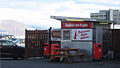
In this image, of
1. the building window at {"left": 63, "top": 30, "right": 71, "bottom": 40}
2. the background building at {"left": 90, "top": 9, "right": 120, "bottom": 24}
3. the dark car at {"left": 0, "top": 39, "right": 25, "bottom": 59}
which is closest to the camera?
the building window at {"left": 63, "top": 30, "right": 71, "bottom": 40}

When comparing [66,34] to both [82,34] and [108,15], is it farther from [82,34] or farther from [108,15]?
[108,15]

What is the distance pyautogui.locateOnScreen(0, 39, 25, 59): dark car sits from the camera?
19.2 metres

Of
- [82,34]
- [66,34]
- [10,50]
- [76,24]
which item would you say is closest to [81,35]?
[82,34]

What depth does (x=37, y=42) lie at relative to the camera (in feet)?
65.6

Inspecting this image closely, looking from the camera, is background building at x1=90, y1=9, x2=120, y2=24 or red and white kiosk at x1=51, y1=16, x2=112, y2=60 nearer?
red and white kiosk at x1=51, y1=16, x2=112, y2=60

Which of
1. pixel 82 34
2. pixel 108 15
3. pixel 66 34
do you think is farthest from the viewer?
pixel 108 15

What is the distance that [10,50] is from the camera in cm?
1939

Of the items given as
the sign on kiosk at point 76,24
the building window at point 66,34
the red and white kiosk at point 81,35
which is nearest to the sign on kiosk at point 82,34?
the red and white kiosk at point 81,35

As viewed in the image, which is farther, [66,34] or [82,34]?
[66,34]

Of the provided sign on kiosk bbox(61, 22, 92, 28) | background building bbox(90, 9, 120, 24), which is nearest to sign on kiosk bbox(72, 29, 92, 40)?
sign on kiosk bbox(61, 22, 92, 28)

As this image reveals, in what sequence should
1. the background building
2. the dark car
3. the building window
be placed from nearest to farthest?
the building window, the dark car, the background building

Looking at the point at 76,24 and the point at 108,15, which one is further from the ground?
the point at 108,15

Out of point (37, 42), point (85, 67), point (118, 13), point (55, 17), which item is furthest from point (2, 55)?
point (118, 13)

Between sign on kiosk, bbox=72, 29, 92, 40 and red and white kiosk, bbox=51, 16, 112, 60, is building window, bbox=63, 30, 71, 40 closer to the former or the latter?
red and white kiosk, bbox=51, 16, 112, 60
